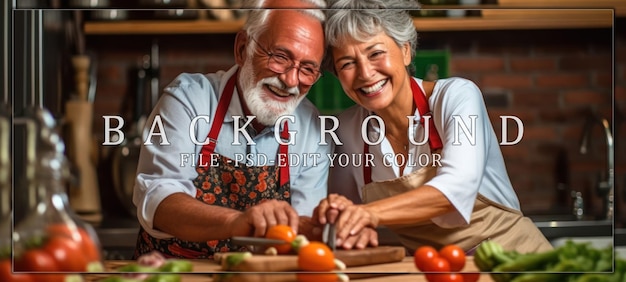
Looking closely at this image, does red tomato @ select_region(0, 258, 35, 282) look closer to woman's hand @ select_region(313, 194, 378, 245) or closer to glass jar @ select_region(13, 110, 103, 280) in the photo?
glass jar @ select_region(13, 110, 103, 280)

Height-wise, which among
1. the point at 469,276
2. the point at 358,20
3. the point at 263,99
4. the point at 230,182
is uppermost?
the point at 358,20

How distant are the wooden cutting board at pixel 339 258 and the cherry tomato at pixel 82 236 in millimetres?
177

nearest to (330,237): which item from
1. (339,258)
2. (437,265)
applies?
(339,258)

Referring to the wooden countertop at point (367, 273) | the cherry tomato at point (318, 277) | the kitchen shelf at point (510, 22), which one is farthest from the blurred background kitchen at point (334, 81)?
the cherry tomato at point (318, 277)

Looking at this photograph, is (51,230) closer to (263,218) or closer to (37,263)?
(37,263)

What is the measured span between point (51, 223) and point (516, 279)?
621 millimetres

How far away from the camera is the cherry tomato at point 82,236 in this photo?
3.69ft

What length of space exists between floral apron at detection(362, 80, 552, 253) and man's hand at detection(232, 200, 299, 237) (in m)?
0.10

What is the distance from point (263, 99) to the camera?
1153mm

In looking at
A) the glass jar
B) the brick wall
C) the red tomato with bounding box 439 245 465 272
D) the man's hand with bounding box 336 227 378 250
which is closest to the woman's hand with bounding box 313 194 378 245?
the man's hand with bounding box 336 227 378 250

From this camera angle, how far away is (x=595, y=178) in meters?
1.28

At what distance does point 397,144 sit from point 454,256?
0.17m

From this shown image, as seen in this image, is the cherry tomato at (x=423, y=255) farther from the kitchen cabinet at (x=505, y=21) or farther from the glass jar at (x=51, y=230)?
the glass jar at (x=51, y=230)

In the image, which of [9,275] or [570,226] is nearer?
[9,275]
